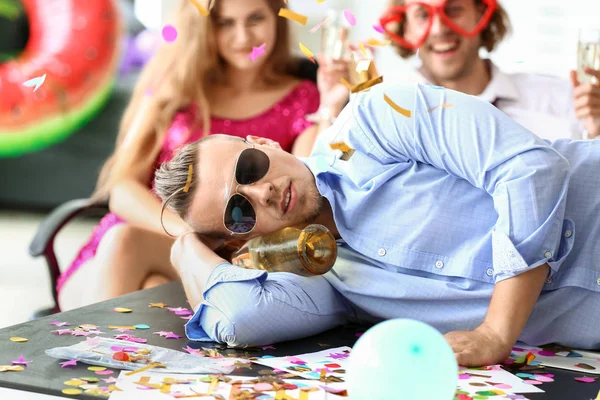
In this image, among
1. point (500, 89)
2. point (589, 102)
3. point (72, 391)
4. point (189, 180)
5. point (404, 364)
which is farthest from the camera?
point (500, 89)

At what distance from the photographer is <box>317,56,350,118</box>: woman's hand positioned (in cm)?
251

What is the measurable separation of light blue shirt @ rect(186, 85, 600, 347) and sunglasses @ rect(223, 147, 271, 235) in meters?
0.10

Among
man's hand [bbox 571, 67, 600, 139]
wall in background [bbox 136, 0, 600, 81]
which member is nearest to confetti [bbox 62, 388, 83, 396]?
man's hand [bbox 571, 67, 600, 139]

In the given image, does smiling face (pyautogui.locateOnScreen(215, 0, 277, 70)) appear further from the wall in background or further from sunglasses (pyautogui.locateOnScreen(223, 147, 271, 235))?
the wall in background

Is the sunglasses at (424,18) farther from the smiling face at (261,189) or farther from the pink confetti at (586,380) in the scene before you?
the pink confetti at (586,380)

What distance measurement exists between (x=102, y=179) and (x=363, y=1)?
140 inches

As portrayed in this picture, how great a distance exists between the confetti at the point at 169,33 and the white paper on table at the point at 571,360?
4.65ft

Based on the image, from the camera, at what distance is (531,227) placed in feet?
4.28

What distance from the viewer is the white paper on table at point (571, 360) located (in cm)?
129

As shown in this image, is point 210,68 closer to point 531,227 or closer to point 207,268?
point 207,268

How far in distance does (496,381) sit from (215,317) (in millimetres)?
475

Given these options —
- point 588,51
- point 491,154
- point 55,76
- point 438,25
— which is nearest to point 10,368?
point 491,154

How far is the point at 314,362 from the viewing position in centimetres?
127

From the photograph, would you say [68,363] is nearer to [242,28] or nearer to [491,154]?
[491,154]
